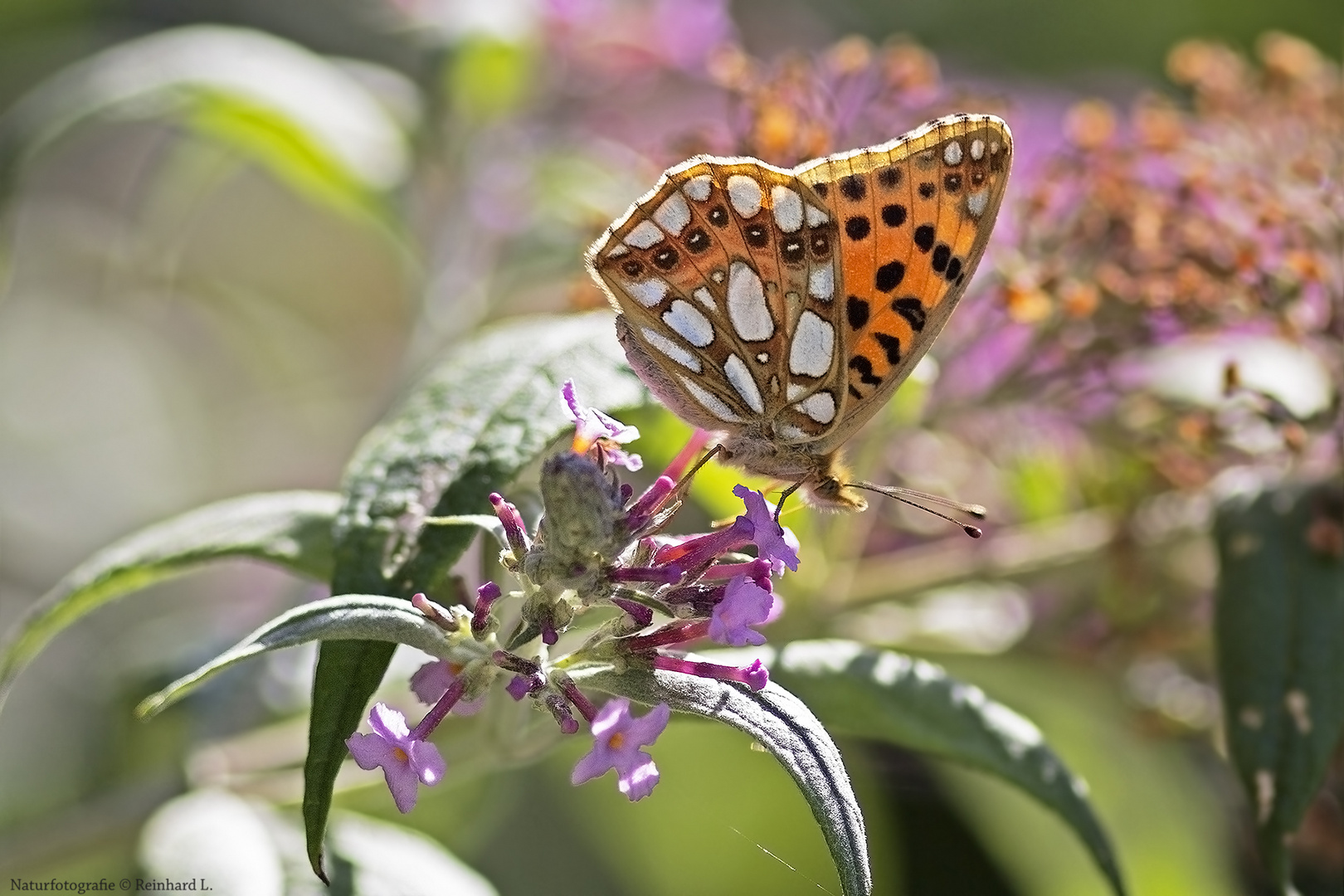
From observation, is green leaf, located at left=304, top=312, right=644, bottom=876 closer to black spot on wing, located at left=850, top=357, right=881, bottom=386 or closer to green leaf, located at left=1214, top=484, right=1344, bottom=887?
black spot on wing, located at left=850, top=357, right=881, bottom=386

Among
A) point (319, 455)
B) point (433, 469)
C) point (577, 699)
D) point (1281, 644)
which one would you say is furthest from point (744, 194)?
point (319, 455)

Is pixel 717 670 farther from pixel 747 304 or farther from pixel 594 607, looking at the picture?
pixel 747 304

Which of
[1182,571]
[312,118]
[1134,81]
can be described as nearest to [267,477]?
[312,118]

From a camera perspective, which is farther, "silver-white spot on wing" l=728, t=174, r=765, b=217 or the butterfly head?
the butterfly head

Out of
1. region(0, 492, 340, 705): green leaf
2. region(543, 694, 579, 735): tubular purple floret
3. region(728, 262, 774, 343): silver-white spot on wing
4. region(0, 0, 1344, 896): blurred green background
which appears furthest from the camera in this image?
region(0, 0, 1344, 896): blurred green background

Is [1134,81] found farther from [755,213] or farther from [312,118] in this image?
[755,213]

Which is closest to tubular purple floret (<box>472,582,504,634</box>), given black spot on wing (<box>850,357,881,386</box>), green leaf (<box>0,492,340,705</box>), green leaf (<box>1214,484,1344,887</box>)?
green leaf (<box>0,492,340,705</box>)

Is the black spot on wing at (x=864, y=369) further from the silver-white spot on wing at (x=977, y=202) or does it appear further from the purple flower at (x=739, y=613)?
the purple flower at (x=739, y=613)
